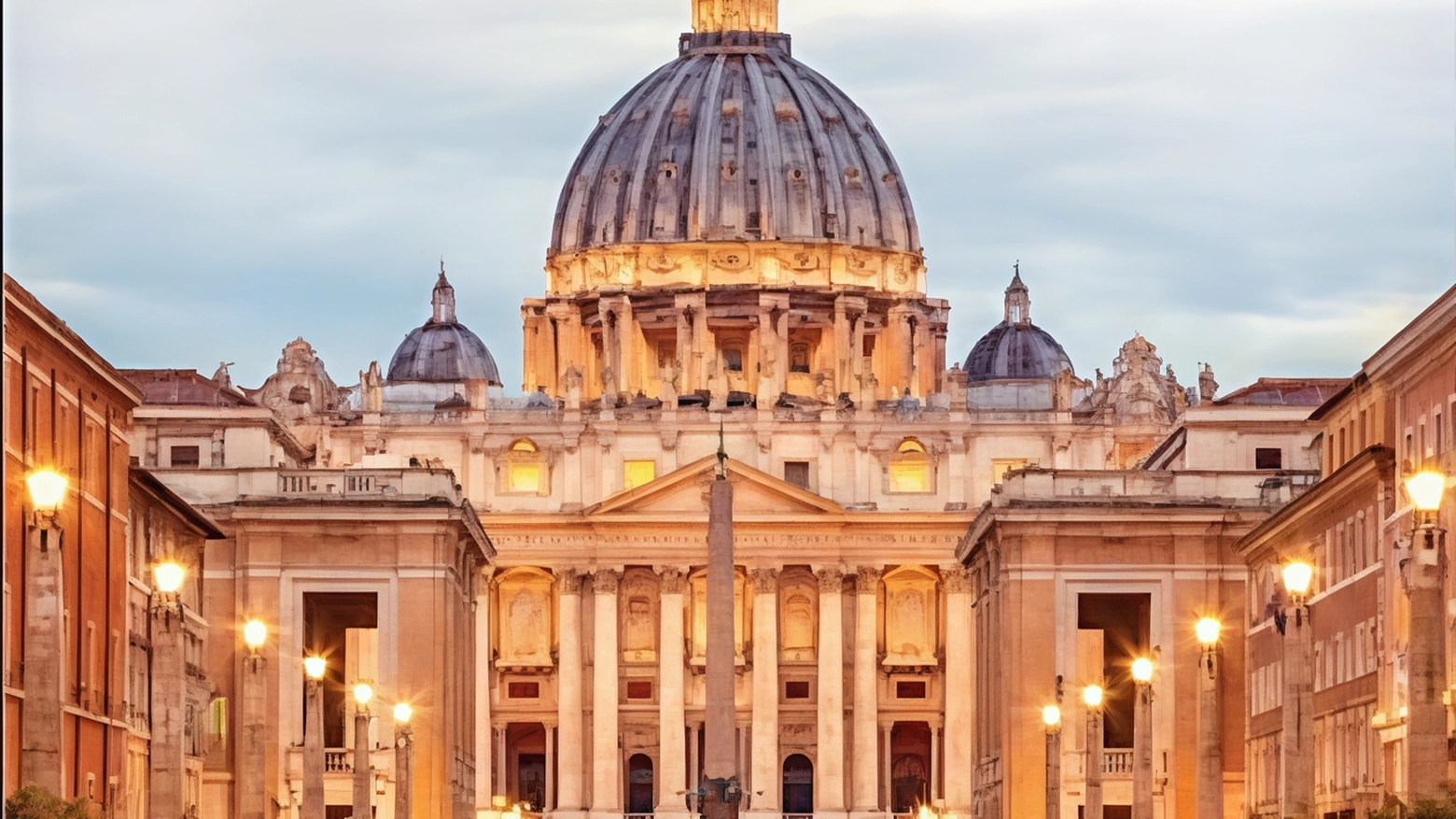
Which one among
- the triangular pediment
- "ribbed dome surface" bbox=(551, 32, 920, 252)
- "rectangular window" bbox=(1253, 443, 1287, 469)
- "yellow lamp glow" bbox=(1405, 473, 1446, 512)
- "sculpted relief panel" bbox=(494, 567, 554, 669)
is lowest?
"yellow lamp glow" bbox=(1405, 473, 1446, 512)

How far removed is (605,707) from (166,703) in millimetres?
111568

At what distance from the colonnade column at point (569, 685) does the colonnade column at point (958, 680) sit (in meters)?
16.7

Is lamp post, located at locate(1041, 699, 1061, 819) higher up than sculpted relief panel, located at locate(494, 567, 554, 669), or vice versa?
sculpted relief panel, located at locate(494, 567, 554, 669)

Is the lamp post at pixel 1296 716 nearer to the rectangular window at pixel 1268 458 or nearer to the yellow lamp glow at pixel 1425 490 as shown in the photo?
the yellow lamp glow at pixel 1425 490

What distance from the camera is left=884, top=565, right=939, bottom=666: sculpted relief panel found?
167125mm

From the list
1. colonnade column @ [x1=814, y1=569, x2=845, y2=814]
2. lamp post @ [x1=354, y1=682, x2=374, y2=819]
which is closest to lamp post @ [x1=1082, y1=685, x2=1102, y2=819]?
lamp post @ [x1=354, y1=682, x2=374, y2=819]

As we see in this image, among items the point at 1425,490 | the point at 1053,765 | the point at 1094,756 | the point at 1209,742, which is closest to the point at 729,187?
the point at 1053,765

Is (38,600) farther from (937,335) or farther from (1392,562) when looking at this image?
(937,335)

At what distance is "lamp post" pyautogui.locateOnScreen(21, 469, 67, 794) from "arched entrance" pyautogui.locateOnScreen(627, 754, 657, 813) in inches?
4842

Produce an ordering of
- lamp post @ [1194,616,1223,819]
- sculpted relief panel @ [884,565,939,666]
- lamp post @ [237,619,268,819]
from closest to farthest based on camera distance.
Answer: lamp post @ [1194,616,1223,819]
lamp post @ [237,619,268,819]
sculpted relief panel @ [884,565,939,666]

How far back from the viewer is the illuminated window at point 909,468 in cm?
16862

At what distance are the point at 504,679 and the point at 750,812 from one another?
42.9ft

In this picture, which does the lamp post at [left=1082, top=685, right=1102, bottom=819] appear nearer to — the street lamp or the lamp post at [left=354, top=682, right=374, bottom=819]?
the lamp post at [left=354, top=682, right=374, bottom=819]

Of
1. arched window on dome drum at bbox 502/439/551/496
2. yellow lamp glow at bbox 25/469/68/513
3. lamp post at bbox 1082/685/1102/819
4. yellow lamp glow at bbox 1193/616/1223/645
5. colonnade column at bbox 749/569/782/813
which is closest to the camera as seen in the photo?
yellow lamp glow at bbox 25/469/68/513
